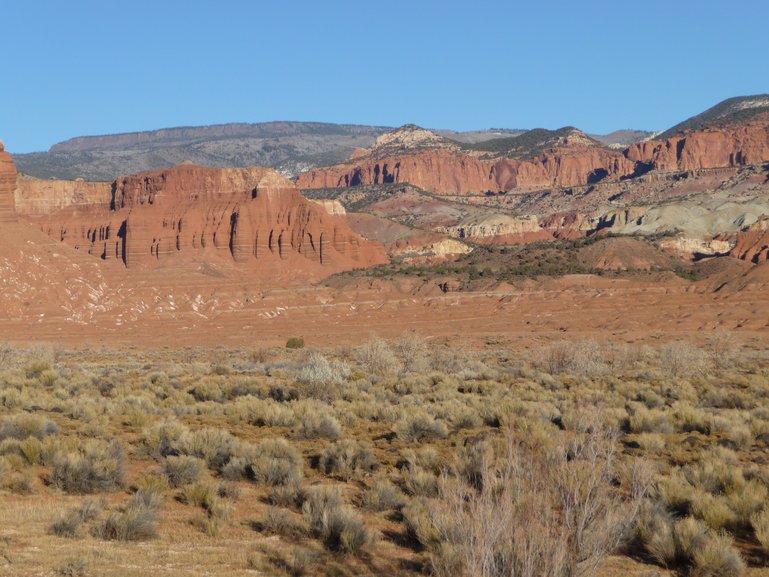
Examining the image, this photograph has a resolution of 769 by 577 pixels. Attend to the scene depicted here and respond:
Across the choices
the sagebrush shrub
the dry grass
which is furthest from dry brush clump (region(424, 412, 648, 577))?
the sagebrush shrub

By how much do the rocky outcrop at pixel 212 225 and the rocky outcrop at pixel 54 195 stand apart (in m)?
1.06

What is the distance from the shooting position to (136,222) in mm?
85812

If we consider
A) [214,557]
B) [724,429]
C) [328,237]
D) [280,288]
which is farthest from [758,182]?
[214,557]

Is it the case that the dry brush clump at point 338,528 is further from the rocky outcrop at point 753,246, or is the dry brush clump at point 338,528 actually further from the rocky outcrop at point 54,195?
the rocky outcrop at point 54,195

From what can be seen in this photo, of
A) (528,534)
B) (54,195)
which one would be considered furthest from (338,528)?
(54,195)

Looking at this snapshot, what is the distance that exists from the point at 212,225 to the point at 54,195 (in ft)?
65.5

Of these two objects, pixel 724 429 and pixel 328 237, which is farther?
pixel 328 237

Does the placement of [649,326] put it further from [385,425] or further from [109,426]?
[109,426]

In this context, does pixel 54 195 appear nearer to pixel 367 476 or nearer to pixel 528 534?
pixel 367 476

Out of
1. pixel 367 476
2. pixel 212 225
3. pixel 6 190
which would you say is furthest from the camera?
pixel 212 225

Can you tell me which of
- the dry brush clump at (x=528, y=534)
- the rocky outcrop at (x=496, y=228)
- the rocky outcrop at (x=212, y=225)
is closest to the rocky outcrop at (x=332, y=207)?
the rocky outcrop at (x=212, y=225)

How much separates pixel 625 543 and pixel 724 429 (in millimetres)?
7782

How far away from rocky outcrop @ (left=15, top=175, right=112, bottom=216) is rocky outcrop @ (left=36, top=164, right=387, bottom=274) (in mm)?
1059

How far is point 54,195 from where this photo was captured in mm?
92750
